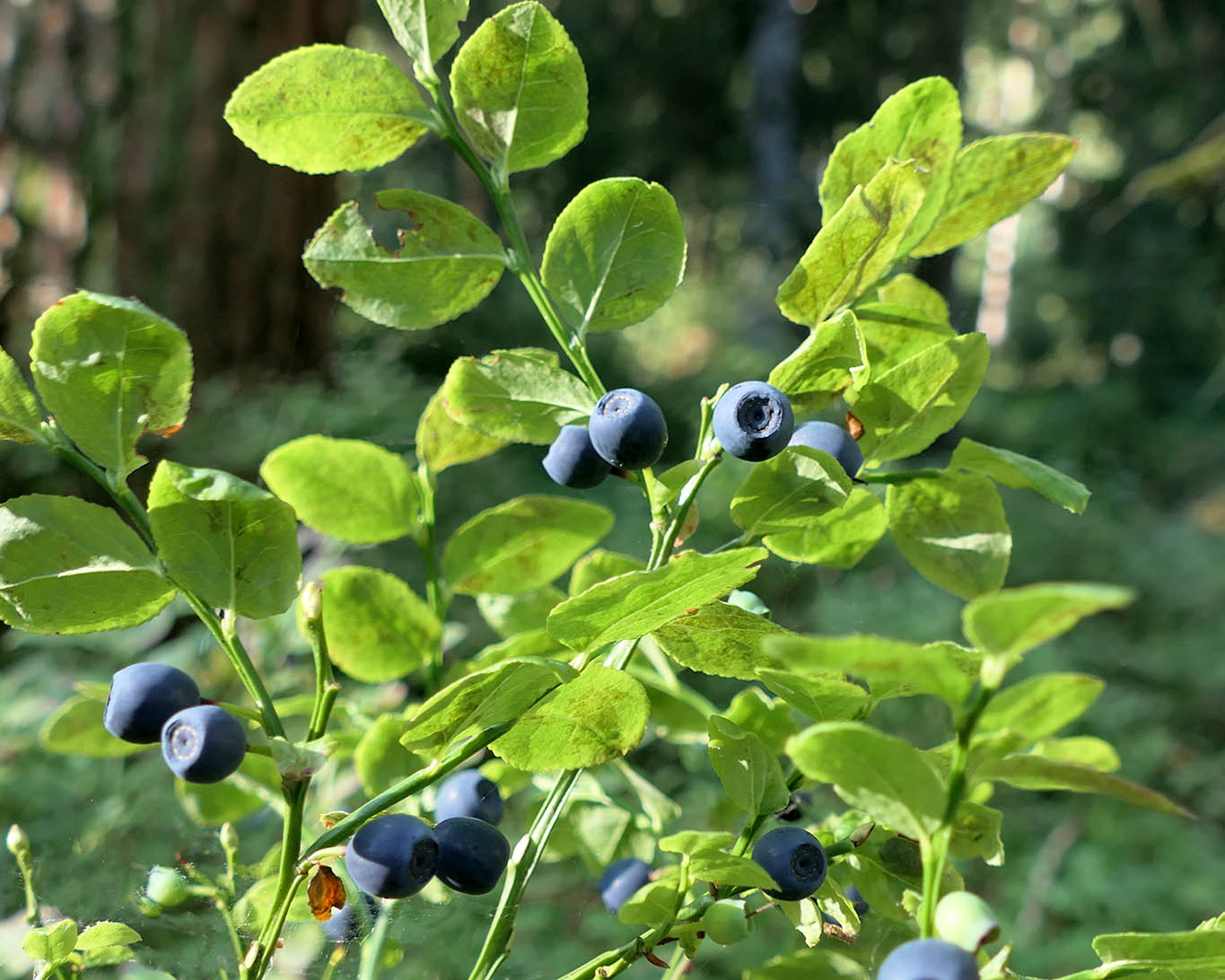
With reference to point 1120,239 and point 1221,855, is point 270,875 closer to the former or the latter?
point 1221,855

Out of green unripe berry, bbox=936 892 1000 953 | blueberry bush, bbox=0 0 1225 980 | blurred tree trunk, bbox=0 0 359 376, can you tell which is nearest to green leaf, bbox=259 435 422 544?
blueberry bush, bbox=0 0 1225 980

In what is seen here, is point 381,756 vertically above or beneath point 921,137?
beneath

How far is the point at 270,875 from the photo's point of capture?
31 centimetres

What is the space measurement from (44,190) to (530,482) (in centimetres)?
121

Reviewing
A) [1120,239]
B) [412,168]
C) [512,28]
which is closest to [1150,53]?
[1120,239]

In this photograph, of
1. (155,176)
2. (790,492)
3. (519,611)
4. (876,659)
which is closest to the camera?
(876,659)

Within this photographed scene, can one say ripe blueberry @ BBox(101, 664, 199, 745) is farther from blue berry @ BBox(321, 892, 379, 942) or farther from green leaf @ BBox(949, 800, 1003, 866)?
green leaf @ BBox(949, 800, 1003, 866)

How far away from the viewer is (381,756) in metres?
0.30

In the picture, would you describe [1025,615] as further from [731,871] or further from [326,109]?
[326,109]

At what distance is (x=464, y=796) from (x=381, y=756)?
30mm

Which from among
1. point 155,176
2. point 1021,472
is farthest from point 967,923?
point 155,176

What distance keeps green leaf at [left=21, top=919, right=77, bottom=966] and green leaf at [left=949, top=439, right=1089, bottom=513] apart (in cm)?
25

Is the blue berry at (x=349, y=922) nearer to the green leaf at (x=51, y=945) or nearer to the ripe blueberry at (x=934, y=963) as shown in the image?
the green leaf at (x=51, y=945)

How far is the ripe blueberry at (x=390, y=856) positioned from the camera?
0.23 metres
